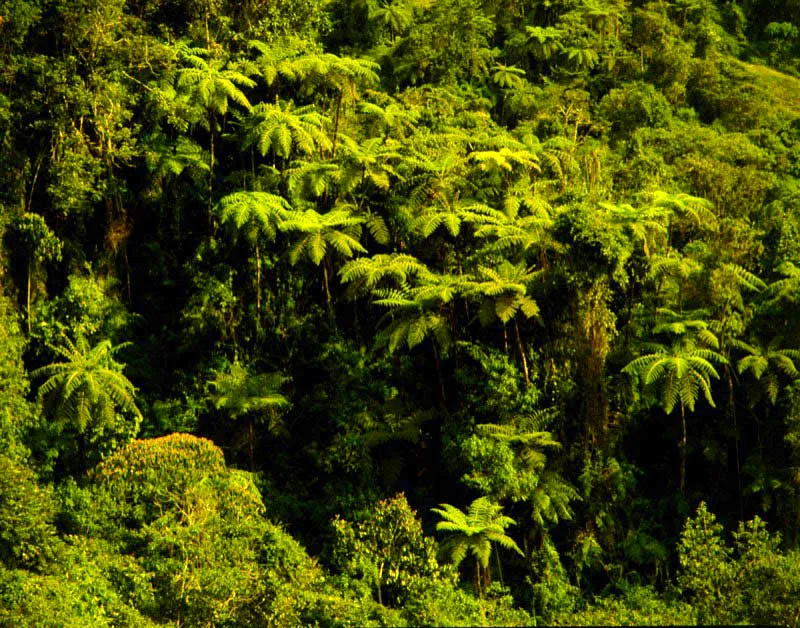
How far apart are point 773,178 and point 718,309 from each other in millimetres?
3722

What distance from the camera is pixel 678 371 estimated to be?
13.6m

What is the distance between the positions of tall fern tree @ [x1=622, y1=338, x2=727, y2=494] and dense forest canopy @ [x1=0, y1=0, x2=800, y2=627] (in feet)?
0.17

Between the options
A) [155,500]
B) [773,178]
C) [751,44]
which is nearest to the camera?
[155,500]

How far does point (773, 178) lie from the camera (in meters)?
17.3

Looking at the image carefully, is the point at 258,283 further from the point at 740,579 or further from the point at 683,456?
the point at 740,579

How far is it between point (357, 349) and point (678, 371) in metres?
5.07

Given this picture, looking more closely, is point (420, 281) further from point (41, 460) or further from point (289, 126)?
point (41, 460)

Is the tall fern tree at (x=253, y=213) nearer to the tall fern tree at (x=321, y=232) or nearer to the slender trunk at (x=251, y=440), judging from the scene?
the tall fern tree at (x=321, y=232)

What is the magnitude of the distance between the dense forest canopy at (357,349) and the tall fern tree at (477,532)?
0.15 feet

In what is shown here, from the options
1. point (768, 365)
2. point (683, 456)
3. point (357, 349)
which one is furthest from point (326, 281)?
point (768, 365)

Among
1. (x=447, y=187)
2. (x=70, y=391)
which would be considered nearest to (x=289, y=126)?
(x=447, y=187)

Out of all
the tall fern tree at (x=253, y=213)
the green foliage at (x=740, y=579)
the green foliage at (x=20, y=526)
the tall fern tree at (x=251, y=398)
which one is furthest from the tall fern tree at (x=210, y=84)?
Answer: the green foliage at (x=740, y=579)

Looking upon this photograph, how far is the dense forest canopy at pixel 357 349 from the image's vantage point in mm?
13047

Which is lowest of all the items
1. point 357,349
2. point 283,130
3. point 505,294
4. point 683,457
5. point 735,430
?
point 683,457
